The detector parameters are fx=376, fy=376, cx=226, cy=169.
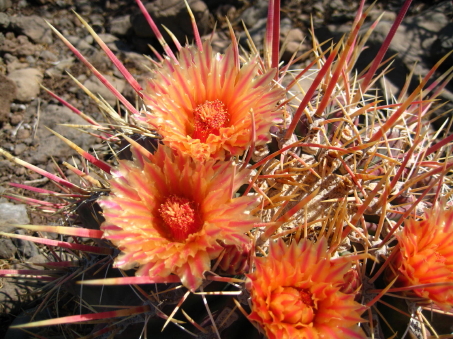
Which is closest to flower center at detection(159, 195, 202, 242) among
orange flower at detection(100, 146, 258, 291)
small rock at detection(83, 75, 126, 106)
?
orange flower at detection(100, 146, 258, 291)

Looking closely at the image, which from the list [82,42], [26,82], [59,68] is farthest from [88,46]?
[26,82]

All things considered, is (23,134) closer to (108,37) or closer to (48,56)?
(48,56)

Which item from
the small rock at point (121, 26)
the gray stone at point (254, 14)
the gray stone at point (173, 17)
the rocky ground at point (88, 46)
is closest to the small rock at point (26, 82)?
the rocky ground at point (88, 46)

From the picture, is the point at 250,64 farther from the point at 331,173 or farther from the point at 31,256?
the point at 31,256

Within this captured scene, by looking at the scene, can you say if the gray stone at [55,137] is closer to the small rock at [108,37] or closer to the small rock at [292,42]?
the small rock at [108,37]

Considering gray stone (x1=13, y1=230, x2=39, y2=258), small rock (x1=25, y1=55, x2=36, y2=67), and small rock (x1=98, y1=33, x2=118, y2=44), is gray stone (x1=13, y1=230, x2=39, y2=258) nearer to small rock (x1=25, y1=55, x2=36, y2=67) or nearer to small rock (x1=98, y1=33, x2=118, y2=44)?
small rock (x1=25, y1=55, x2=36, y2=67)

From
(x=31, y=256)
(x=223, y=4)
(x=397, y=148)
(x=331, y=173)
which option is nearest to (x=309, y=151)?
(x=331, y=173)
